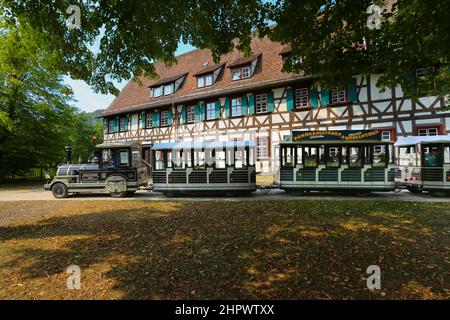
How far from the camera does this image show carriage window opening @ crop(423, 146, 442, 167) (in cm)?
1053

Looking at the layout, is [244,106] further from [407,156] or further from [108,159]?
[407,156]

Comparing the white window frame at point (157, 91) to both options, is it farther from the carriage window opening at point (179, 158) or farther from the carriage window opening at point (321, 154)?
the carriage window opening at point (321, 154)

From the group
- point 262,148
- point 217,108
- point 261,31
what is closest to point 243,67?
point 217,108

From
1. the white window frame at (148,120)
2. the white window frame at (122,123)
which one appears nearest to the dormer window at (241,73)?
the white window frame at (148,120)

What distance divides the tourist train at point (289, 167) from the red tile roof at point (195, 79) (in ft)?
22.9

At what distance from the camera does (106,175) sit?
39.1ft

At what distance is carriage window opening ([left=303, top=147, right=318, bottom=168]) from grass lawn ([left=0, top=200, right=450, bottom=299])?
3604 mm

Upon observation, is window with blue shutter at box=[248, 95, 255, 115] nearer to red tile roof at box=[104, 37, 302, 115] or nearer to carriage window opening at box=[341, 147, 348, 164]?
red tile roof at box=[104, 37, 302, 115]

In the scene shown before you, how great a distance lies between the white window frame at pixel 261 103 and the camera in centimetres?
1891

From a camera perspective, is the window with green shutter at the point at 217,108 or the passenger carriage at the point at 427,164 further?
the window with green shutter at the point at 217,108

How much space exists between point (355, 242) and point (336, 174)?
Result: 649cm

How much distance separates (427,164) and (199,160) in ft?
32.1

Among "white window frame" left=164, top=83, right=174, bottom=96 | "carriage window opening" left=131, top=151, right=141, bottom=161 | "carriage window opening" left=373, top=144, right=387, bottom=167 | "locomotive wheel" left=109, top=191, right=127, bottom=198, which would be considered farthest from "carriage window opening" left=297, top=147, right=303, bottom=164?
"white window frame" left=164, top=83, right=174, bottom=96

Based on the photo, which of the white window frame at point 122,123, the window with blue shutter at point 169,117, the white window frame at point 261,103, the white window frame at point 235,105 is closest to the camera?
the white window frame at point 261,103
